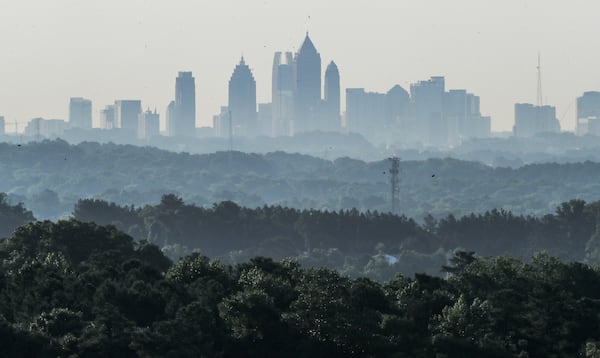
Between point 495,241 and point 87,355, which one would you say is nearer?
point 87,355

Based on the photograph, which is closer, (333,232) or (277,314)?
(277,314)

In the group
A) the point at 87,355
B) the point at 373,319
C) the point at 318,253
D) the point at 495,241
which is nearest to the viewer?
the point at 87,355

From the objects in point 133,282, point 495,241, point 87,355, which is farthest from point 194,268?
point 495,241

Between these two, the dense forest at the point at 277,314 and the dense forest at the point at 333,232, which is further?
the dense forest at the point at 333,232

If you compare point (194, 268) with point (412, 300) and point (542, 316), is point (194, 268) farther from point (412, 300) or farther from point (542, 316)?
point (542, 316)

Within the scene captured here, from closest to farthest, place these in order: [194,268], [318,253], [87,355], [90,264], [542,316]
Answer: [87,355]
[542,316]
[194,268]
[90,264]
[318,253]

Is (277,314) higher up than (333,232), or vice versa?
(277,314)

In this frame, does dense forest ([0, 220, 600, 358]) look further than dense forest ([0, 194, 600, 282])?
No
